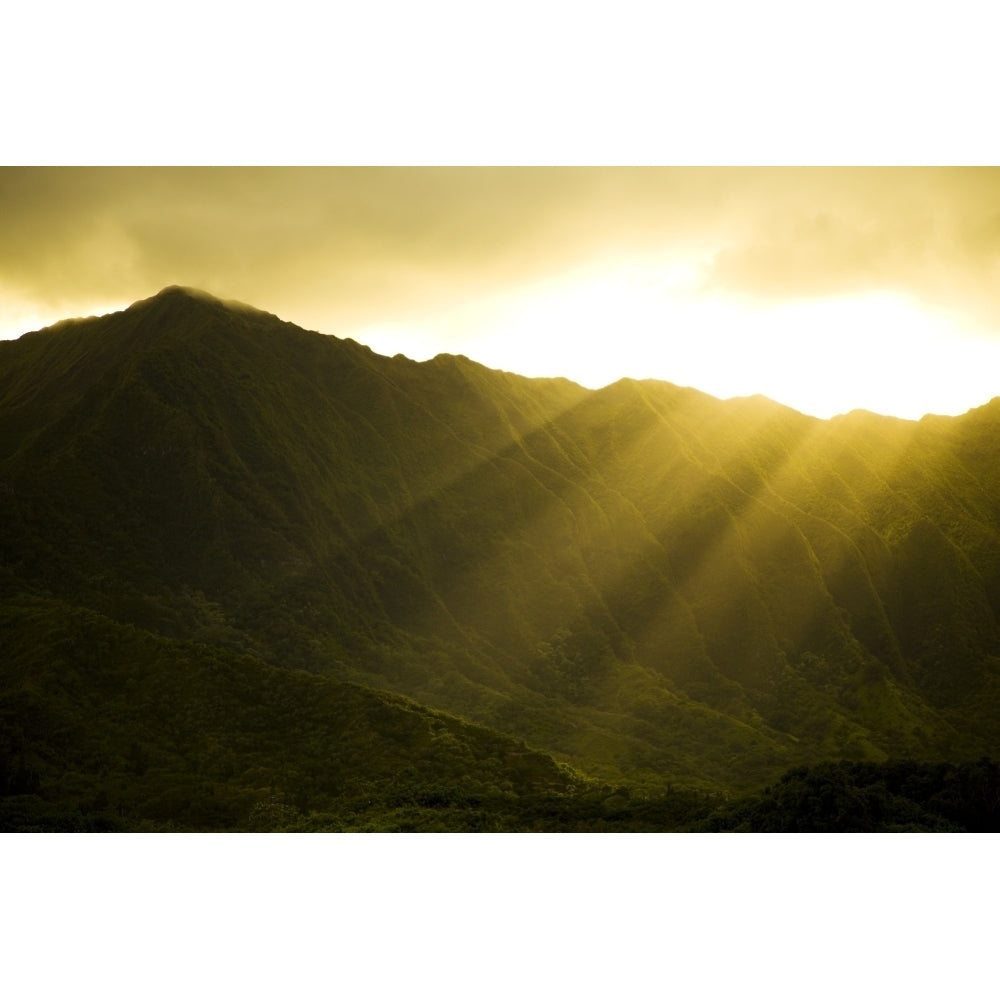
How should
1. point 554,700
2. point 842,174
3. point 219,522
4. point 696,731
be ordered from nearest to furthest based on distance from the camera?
point 842,174 < point 696,731 < point 554,700 < point 219,522

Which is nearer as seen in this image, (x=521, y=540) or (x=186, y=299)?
(x=521, y=540)

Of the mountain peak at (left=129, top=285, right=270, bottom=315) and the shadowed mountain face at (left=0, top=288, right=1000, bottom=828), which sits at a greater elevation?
the mountain peak at (left=129, top=285, right=270, bottom=315)

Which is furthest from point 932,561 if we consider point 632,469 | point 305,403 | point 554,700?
point 305,403

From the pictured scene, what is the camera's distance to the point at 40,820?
463 inches

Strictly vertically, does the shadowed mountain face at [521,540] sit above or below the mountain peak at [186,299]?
below

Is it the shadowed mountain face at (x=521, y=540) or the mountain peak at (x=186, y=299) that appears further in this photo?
the mountain peak at (x=186, y=299)

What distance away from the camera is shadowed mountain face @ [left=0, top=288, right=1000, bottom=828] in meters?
26.2

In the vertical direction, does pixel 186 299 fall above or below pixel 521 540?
above

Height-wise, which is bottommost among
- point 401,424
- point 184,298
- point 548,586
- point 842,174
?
point 548,586

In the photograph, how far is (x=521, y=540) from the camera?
118 ft

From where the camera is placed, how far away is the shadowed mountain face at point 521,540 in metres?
26.2

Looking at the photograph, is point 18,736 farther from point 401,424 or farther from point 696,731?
point 401,424

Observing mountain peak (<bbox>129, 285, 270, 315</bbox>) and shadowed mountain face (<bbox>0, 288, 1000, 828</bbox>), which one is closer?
shadowed mountain face (<bbox>0, 288, 1000, 828</bbox>)
